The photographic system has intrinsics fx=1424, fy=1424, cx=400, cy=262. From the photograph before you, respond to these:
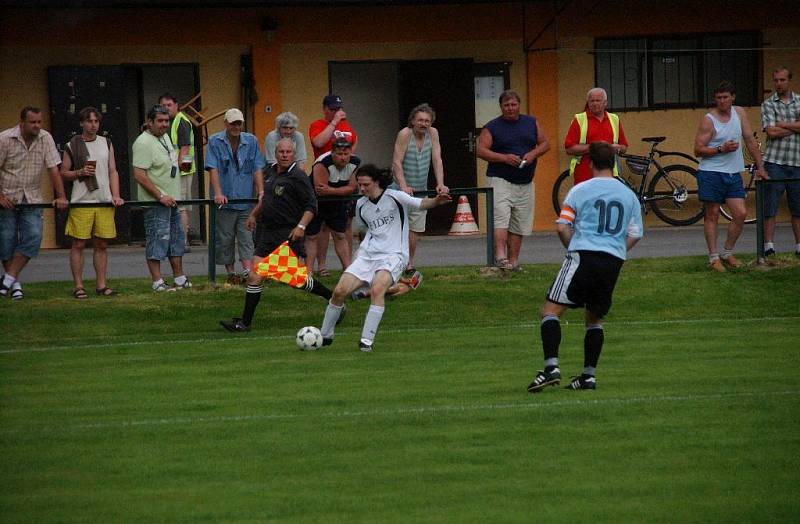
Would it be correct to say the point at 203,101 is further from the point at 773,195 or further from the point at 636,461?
the point at 636,461

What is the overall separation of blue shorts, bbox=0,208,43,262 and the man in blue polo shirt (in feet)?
6.15

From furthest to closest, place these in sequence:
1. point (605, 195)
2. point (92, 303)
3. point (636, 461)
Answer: point (92, 303), point (605, 195), point (636, 461)

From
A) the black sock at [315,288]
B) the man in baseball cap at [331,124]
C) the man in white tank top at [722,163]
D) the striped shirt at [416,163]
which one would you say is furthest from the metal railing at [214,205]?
the man in white tank top at [722,163]

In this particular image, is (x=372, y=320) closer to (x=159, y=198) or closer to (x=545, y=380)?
(x=545, y=380)

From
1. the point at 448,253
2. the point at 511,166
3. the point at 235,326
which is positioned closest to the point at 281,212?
the point at 235,326

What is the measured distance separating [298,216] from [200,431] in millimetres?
4811

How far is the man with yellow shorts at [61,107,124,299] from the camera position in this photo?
48.3 ft

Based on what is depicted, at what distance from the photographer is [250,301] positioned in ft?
43.9

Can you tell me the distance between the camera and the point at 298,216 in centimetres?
1352

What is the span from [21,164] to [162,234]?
1.61 m

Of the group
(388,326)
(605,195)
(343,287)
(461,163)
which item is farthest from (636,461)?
(461,163)

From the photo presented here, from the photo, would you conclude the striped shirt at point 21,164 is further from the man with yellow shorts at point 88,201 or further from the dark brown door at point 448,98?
the dark brown door at point 448,98

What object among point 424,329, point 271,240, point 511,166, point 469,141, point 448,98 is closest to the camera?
point 271,240

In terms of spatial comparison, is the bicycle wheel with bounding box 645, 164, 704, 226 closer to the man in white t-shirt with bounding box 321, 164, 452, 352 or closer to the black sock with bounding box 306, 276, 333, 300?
the black sock with bounding box 306, 276, 333, 300
